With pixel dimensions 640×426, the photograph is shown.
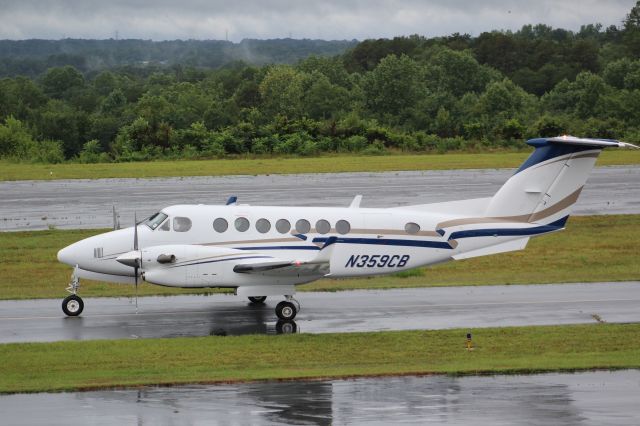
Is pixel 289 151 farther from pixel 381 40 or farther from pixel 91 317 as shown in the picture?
pixel 381 40

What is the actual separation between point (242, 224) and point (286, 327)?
280 cm

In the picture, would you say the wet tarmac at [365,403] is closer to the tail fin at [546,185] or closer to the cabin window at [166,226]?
the cabin window at [166,226]

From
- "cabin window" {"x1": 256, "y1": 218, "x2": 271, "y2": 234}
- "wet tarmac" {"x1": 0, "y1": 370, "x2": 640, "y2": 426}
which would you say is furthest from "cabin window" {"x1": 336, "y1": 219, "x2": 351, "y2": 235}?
"wet tarmac" {"x1": 0, "y1": 370, "x2": 640, "y2": 426}

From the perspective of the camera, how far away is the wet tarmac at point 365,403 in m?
15.1

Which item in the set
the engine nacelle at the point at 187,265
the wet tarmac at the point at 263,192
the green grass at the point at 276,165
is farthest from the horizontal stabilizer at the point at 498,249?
the green grass at the point at 276,165

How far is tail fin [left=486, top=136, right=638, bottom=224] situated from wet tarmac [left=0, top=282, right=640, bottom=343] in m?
2.23

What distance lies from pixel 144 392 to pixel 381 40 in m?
151

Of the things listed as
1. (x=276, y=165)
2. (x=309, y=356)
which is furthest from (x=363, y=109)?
(x=309, y=356)

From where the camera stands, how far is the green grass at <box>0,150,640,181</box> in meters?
59.1

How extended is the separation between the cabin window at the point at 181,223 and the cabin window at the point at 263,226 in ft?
5.25

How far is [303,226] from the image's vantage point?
23984 mm

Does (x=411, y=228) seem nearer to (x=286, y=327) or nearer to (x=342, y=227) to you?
(x=342, y=227)

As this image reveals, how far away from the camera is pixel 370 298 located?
1029 inches

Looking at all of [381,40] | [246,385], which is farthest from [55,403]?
[381,40]
